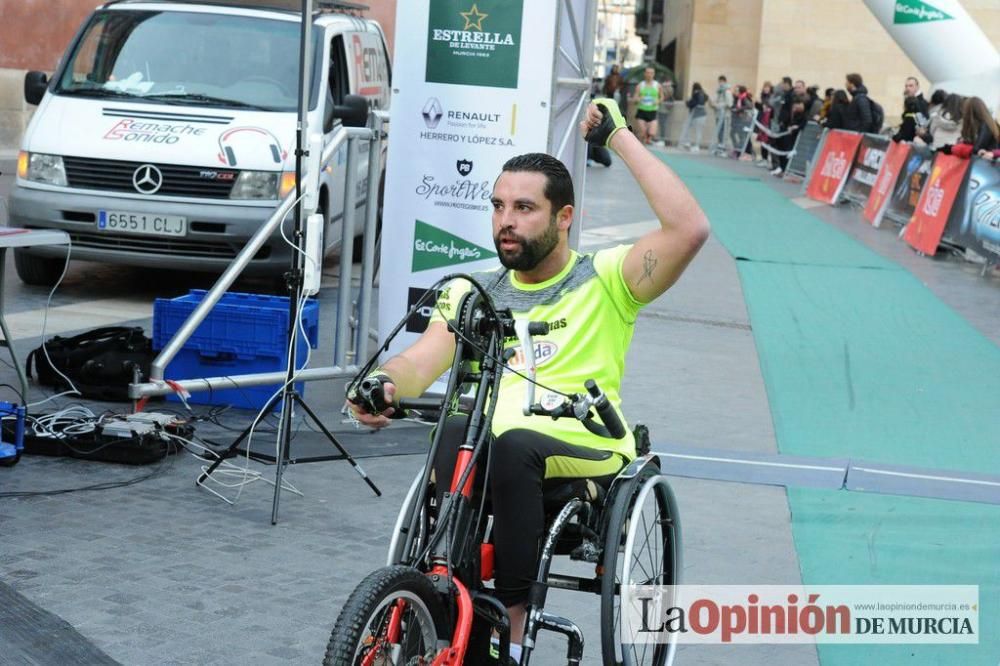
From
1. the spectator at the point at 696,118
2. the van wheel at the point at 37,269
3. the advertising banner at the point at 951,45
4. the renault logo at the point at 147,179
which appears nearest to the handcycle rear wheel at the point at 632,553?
the renault logo at the point at 147,179

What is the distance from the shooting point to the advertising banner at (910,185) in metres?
19.9

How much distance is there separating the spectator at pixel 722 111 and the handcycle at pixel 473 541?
39259mm

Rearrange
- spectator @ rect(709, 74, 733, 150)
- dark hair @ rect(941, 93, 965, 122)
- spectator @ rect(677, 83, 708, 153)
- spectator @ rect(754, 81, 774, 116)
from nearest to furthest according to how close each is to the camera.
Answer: dark hair @ rect(941, 93, 965, 122)
spectator @ rect(754, 81, 774, 116)
spectator @ rect(709, 74, 733, 150)
spectator @ rect(677, 83, 708, 153)

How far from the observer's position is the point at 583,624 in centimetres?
512

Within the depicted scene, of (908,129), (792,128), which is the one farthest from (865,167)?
(792,128)

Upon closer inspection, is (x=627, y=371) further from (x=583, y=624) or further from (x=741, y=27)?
(x=741, y=27)

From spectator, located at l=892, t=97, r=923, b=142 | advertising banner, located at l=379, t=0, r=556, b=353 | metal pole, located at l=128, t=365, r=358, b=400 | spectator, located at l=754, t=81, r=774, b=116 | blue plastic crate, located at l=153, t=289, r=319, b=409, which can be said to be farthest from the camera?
spectator, located at l=754, t=81, r=774, b=116

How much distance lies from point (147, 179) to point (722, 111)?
1345 inches

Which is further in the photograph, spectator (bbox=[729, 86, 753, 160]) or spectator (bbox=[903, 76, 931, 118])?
spectator (bbox=[729, 86, 753, 160])

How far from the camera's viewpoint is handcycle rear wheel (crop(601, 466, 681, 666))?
12.6ft

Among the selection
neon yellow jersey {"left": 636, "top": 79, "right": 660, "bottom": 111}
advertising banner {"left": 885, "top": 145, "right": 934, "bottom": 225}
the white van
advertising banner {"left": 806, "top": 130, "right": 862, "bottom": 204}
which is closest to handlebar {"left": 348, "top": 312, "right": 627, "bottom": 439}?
the white van

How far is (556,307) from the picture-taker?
434 cm

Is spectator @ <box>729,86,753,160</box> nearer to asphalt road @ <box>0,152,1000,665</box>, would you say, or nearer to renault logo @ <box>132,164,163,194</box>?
renault logo @ <box>132,164,163,194</box>

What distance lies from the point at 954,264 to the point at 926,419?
9011 mm
